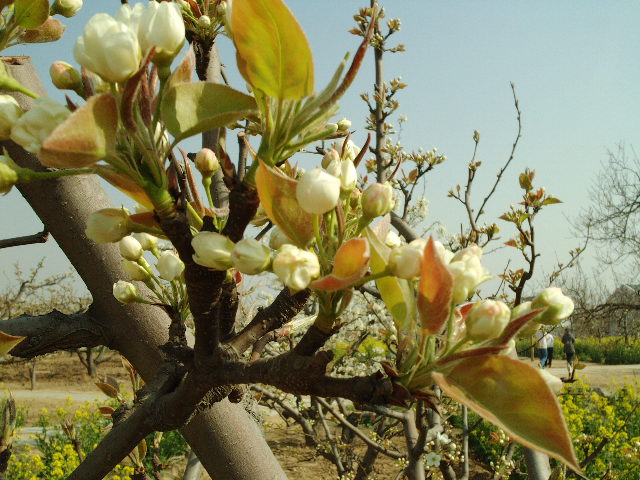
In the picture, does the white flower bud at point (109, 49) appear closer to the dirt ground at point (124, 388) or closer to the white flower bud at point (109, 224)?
the white flower bud at point (109, 224)

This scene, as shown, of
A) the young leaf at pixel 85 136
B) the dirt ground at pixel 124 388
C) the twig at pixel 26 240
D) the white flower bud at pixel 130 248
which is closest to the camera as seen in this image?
the young leaf at pixel 85 136

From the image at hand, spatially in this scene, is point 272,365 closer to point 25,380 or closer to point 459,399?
point 459,399

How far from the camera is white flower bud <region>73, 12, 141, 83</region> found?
0.37 m

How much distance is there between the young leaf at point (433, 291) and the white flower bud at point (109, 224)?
26 centimetres

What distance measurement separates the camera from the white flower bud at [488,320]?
438 millimetres

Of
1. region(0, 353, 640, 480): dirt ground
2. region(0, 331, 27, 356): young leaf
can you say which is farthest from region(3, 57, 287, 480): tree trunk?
region(0, 353, 640, 480): dirt ground

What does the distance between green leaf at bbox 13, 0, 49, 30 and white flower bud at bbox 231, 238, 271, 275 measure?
1.41 feet

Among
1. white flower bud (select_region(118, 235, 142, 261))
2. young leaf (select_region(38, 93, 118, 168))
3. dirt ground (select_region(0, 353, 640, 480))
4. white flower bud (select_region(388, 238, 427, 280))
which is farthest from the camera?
dirt ground (select_region(0, 353, 640, 480))

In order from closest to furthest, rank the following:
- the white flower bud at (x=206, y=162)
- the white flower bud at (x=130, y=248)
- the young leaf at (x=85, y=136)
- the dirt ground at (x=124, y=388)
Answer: the young leaf at (x=85, y=136) → the white flower bud at (x=206, y=162) → the white flower bud at (x=130, y=248) → the dirt ground at (x=124, y=388)

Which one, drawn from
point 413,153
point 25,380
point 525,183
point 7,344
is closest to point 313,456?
point 413,153

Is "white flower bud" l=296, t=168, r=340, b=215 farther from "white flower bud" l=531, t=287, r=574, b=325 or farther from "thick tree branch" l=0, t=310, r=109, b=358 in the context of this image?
"thick tree branch" l=0, t=310, r=109, b=358

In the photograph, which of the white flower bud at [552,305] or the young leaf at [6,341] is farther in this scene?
the young leaf at [6,341]

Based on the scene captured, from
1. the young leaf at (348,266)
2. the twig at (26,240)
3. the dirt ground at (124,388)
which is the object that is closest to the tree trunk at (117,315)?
the twig at (26,240)

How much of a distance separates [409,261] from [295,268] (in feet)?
0.31
